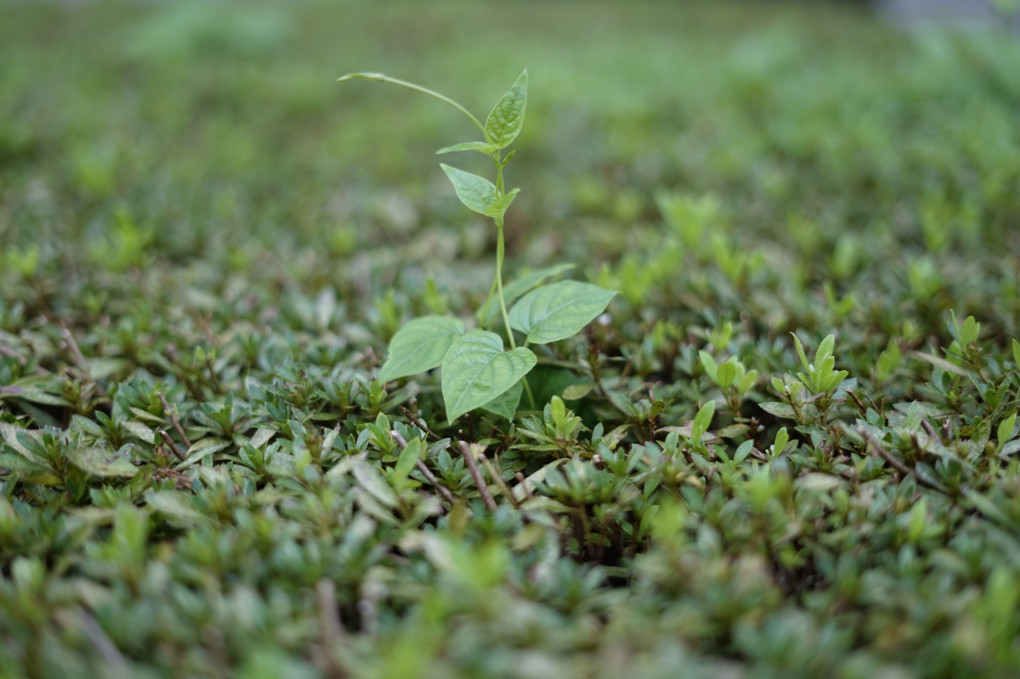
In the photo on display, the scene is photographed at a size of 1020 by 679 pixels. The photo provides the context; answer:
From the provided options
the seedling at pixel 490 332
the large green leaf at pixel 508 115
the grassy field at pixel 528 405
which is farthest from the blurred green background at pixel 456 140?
the large green leaf at pixel 508 115

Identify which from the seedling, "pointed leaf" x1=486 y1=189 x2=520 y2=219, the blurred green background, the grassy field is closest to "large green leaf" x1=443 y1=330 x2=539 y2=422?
the seedling

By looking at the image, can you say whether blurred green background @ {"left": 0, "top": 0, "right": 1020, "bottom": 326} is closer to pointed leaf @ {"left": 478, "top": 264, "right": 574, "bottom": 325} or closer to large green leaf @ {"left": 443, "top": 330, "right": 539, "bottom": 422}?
pointed leaf @ {"left": 478, "top": 264, "right": 574, "bottom": 325}

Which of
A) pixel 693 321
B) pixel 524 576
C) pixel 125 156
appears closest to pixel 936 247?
pixel 693 321

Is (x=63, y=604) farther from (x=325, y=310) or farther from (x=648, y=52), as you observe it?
(x=648, y=52)

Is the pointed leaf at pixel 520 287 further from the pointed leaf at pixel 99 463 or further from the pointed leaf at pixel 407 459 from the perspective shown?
the pointed leaf at pixel 99 463

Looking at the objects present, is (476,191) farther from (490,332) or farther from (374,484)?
(374,484)
